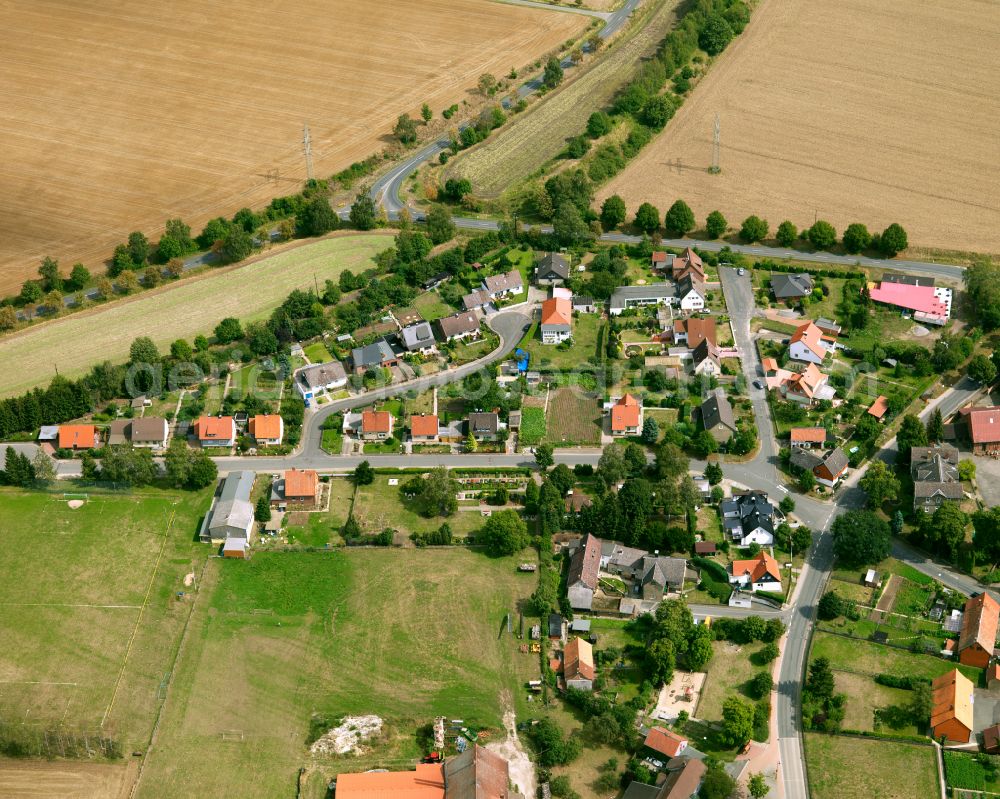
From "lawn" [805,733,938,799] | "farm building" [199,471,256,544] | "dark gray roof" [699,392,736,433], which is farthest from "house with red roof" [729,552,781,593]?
"farm building" [199,471,256,544]

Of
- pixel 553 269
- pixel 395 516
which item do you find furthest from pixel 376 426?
→ pixel 553 269

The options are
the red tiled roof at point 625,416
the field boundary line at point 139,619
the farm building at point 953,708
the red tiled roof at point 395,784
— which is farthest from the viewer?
the red tiled roof at point 625,416

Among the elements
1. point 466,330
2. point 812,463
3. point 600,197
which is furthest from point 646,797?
point 600,197

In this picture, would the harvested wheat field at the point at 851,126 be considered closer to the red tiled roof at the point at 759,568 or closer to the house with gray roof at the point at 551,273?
the house with gray roof at the point at 551,273

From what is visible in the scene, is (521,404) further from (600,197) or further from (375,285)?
(600,197)

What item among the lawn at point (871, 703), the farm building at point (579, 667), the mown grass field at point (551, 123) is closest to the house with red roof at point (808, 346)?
the lawn at point (871, 703)

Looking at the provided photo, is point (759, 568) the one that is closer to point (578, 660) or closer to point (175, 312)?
point (578, 660)

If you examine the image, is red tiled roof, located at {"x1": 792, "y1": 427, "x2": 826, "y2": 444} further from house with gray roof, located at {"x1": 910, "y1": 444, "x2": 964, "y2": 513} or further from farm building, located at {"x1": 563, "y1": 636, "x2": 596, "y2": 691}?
farm building, located at {"x1": 563, "y1": 636, "x2": 596, "y2": 691}
